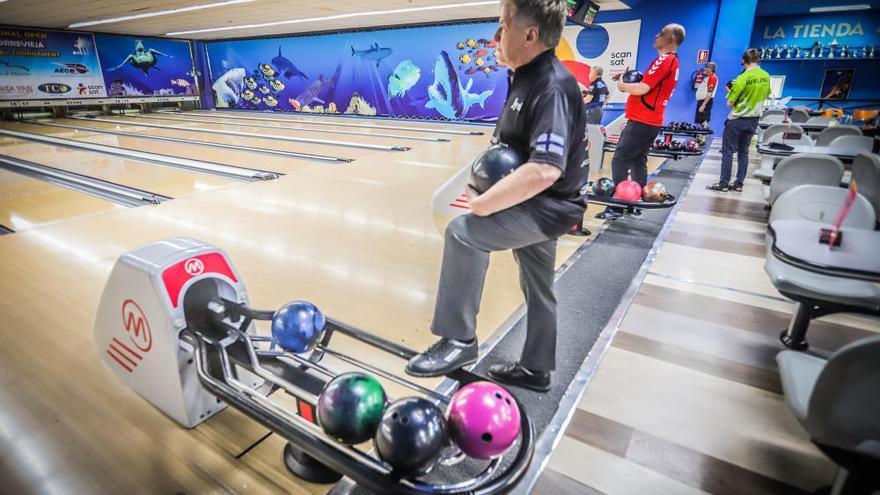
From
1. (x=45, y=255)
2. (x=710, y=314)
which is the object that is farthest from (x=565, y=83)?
(x=45, y=255)

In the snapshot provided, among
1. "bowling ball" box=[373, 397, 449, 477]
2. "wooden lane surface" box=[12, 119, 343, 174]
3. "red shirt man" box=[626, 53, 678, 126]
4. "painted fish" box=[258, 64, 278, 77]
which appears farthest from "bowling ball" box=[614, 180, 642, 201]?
"painted fish" box=[258, 64, 278, 77]

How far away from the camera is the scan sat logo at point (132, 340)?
54.0 inches

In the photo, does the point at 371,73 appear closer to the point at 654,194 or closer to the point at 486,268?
the point at 654,194

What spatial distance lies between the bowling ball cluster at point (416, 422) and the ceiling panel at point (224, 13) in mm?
7765

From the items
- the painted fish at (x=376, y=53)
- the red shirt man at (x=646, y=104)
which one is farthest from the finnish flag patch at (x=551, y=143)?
the painted fish at (x=376, y=53)

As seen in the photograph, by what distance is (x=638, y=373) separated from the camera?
1681mm

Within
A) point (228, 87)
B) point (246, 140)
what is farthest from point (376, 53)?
point (228, 87)

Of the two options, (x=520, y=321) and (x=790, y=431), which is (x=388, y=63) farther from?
(x=790, y=431)

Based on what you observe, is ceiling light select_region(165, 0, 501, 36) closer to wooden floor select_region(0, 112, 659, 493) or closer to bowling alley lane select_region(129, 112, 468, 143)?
bowling alley lane select_region(129, 112, 468, 143)

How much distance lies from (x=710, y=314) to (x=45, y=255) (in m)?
3.56

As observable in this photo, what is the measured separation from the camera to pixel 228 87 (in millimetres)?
14391

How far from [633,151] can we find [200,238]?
3025 millimetres

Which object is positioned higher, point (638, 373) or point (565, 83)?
point (565, 83)

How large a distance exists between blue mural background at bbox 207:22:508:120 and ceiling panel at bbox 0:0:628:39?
53cm
